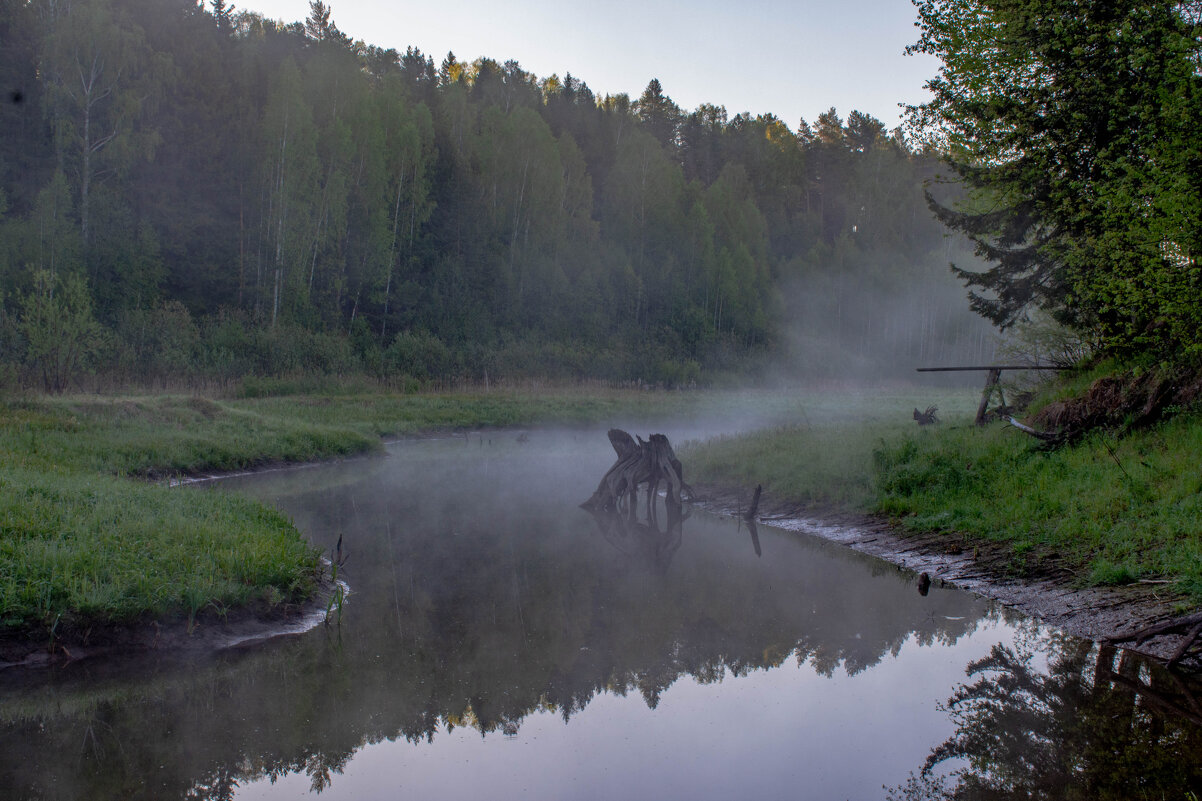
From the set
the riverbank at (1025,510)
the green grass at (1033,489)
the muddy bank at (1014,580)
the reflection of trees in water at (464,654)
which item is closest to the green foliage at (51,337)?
the reflection of trees in water at (464,654)

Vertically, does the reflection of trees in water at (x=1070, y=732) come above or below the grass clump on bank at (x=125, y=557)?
below

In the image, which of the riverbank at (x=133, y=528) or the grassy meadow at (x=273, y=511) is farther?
the grassy meadow at (x=273, y=511)

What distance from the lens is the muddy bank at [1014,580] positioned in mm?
8438

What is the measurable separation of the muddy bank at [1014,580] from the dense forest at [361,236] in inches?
349

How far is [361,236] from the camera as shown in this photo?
49.6 m

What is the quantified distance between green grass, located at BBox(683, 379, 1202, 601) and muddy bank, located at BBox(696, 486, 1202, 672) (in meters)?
0.19

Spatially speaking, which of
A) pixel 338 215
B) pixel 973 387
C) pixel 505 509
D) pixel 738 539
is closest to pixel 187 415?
pixel 505 509

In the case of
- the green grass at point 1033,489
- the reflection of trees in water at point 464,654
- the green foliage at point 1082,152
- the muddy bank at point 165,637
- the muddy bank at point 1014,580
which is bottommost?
the reflection of trees in water at point 464,654

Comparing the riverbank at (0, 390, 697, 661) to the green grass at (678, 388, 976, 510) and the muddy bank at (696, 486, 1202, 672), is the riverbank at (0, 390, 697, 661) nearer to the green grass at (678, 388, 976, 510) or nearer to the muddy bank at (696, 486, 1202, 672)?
the muddy bank at (696, 486, 1202, 672)

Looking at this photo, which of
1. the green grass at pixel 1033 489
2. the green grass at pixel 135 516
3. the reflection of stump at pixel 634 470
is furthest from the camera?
the reflection of stump at pixel 634 470

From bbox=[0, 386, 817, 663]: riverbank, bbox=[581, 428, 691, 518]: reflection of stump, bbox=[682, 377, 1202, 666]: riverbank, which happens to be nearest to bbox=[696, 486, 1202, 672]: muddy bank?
bbox=[682, 377, 1202, 666]: riverbank

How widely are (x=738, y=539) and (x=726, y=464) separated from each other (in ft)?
17.6

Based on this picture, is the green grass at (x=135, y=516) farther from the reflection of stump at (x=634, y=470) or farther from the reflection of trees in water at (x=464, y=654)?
the reflection of stump at (x=634, y=470)

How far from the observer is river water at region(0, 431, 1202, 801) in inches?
238
